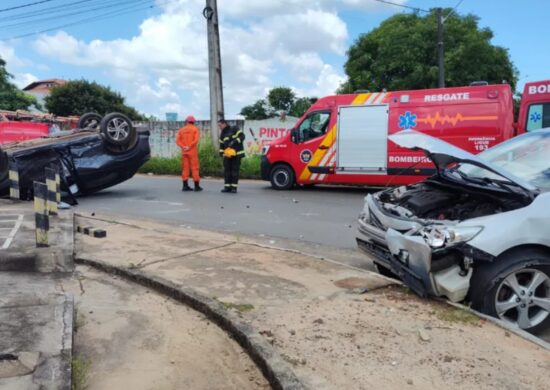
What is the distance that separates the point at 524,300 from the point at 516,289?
0.11 metres

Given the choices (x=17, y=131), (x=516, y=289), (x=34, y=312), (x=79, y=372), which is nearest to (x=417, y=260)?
(x=516, y=289)

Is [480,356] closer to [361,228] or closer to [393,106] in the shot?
[361,228]

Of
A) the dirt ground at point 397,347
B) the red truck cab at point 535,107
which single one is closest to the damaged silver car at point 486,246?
the dirt ground at point 397,347

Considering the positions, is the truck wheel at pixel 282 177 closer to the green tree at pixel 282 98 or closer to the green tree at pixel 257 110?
the green tree at pixel 257 110

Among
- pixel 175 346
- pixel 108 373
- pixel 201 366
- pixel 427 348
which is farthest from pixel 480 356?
pixel 108 373

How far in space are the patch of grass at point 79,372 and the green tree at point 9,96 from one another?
1603 inches

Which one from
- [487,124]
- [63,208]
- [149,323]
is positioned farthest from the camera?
[487,124]

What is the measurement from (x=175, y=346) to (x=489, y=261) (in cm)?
228

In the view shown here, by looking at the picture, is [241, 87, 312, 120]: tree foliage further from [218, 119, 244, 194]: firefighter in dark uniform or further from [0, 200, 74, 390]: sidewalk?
[0, 200, 74, 390]: sidewalk

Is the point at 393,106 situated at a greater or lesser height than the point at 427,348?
greater

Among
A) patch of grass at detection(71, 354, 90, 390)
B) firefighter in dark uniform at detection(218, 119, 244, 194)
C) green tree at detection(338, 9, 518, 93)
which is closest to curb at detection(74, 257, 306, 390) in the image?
patch of grass at detection(71, 354, 90, 390)

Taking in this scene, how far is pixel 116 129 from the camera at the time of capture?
36.2 ft

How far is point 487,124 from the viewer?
1095 cm

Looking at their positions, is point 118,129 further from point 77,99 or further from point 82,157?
point 77,99
